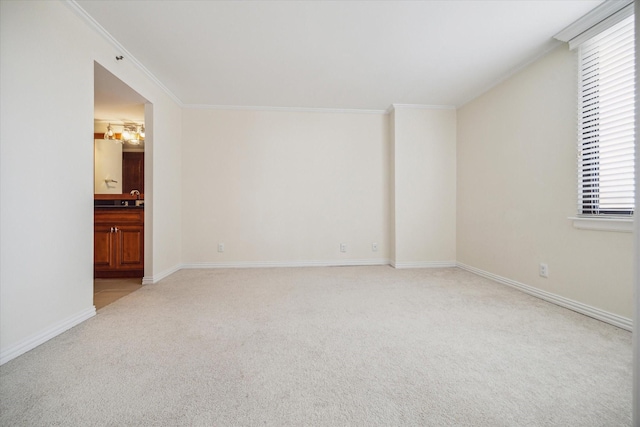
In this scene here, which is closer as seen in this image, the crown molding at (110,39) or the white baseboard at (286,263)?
the crown molding at (110,39)

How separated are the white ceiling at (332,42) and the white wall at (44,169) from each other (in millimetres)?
407

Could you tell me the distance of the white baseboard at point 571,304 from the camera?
209 cm

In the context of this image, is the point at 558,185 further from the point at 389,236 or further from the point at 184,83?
the point at 184,83

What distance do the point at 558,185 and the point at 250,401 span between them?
313 centimetres

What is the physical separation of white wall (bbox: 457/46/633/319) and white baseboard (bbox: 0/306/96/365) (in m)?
4.11

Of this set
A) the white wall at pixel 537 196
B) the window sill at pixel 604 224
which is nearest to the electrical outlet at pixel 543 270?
the white wall at pixel 537 196

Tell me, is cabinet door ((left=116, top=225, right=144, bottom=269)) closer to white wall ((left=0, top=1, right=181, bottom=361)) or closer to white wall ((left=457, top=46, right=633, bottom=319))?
white wall ((left=0, top=1, right=181, bottom=361))

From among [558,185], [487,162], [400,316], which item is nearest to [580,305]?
[558,185]

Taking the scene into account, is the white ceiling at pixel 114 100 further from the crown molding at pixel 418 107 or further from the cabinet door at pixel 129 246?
the crown molding at pixel 418 107

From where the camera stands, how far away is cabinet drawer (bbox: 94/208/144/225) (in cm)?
353

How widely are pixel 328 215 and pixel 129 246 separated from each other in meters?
2.77

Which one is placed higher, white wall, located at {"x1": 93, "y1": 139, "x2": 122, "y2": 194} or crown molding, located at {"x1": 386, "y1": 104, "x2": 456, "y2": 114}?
crown molding, located at {"x1": 386, "y1": 104, "x2": 456, "y2": 114}

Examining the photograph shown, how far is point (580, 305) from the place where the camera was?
2393mm

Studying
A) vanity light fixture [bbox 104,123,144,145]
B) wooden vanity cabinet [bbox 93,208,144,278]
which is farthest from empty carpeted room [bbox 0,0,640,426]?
vanity light fixture [bbox 104,123,144,145]
